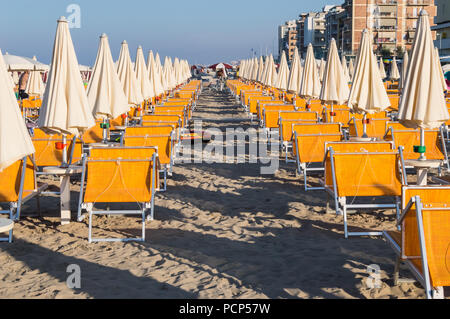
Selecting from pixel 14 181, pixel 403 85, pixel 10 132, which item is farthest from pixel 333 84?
pixel 10 132

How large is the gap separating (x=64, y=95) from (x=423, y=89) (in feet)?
13.0

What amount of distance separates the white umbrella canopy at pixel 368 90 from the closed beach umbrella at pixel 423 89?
91.9 inches

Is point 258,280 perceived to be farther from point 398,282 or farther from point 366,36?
point 366,36

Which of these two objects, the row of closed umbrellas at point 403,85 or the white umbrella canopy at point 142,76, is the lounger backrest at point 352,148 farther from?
the white umbrella canopy at point 142,76

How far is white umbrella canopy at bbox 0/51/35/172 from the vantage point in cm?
354

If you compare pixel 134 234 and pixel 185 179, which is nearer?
pixel 134 234

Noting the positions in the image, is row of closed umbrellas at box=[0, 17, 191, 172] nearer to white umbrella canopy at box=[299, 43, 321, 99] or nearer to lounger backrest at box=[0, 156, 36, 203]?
lounger backrest at box=[0, 156, 36, 203]

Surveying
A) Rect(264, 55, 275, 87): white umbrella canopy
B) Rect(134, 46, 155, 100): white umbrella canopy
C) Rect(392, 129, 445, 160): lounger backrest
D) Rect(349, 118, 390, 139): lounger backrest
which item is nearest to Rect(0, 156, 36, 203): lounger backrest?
Rect(392, 129, 445, 160): lounger backrest

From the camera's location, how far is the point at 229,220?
6.11 meters

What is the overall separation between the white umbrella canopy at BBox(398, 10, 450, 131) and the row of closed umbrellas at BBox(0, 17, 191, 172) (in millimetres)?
3559

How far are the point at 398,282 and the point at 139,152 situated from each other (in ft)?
11.2

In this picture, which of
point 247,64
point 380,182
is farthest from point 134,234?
point 247,64

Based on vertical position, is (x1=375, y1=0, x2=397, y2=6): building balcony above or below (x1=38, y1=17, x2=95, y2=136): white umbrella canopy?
above
